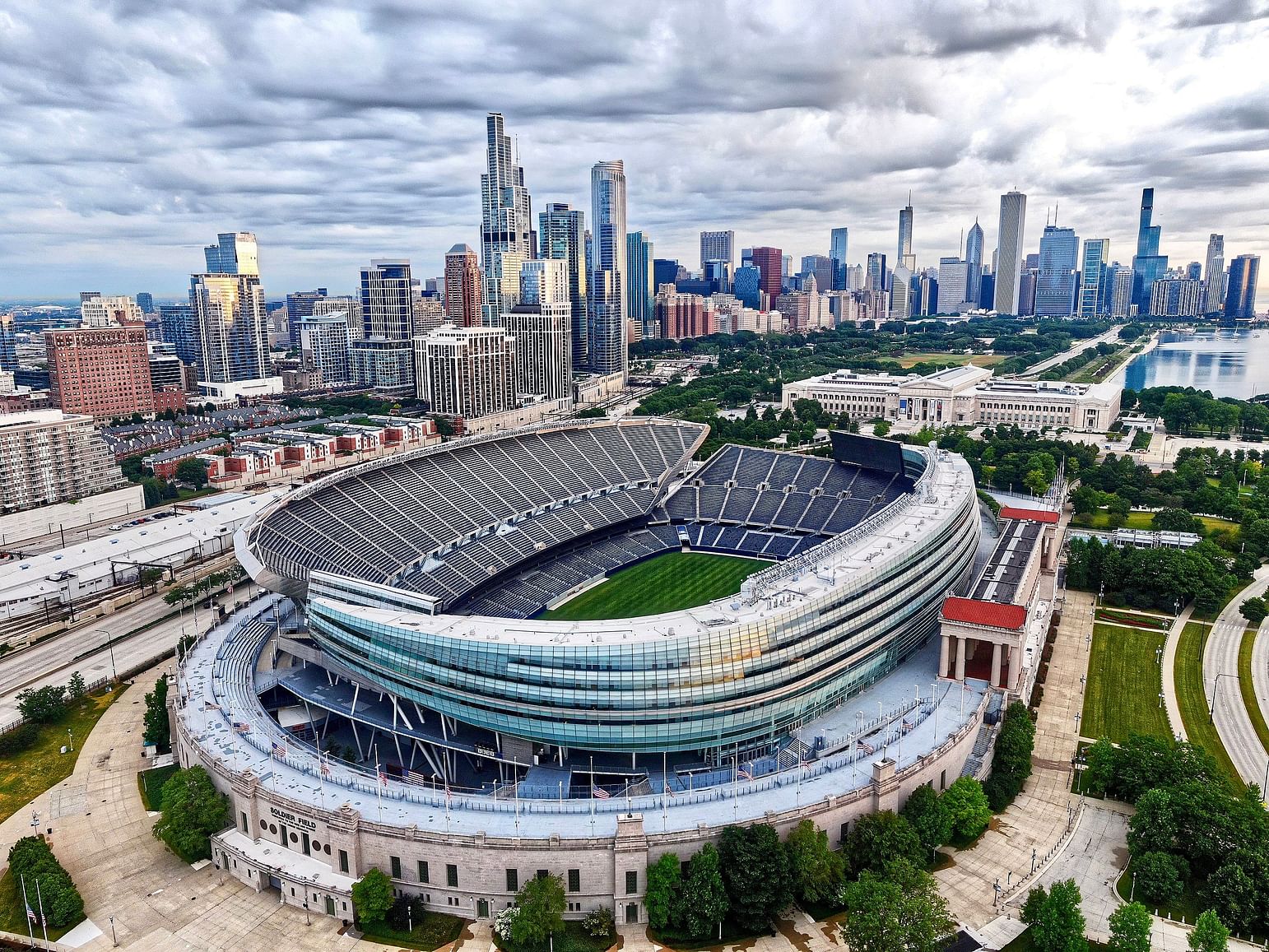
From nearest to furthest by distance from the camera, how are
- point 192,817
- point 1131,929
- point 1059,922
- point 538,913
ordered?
point 1131,929, point 1059,922, point 538,913, point 192,817

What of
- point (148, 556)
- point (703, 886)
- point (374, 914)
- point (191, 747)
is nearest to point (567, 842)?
point (703, 886)

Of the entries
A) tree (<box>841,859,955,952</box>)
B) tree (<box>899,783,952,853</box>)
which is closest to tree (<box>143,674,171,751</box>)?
tree (<box>841,859,955,952</box>)

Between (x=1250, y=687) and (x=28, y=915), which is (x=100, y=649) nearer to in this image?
(x=28, y=915)

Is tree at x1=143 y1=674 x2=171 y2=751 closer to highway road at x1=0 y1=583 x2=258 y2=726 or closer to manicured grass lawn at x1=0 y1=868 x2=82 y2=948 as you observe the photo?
highway road at x1=0 y1=583 x2=258 y2=726

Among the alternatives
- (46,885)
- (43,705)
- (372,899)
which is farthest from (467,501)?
(46,885)

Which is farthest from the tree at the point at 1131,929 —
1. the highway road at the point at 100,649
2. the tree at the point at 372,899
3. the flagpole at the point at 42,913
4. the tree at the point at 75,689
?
the highway road at the point at 100,649

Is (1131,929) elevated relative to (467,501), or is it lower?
lower
